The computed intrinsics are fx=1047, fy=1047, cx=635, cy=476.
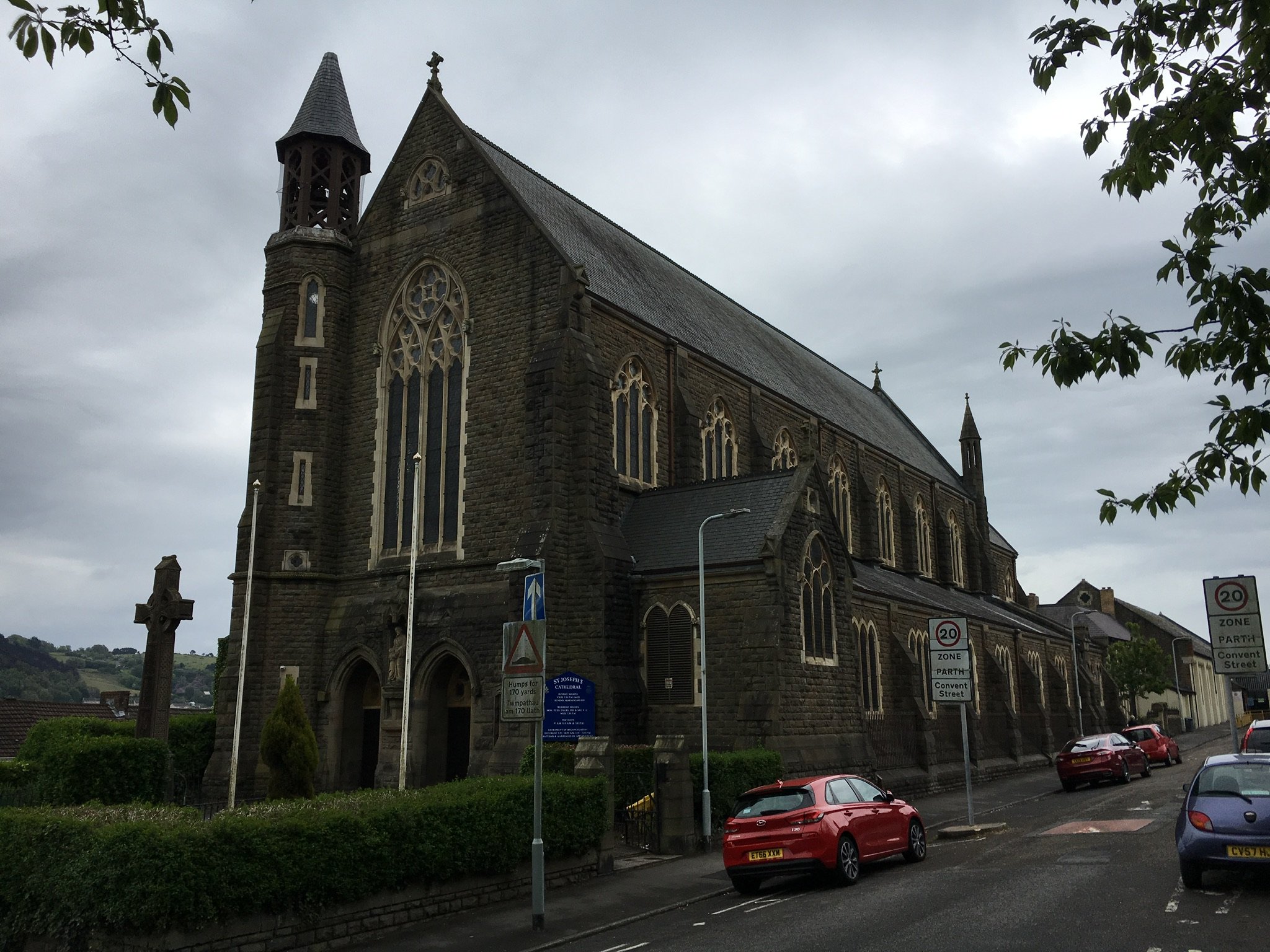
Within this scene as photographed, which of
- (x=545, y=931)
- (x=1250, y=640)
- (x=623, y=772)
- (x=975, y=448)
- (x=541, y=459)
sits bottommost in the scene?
(x=545, y=931)

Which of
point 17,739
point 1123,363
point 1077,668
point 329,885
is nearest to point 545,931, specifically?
point 329,885

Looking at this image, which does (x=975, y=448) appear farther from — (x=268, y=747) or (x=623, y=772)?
(x=268, y=747)

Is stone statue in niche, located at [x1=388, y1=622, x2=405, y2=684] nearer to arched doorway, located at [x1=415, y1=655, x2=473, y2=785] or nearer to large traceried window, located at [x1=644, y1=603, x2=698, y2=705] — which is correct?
arched doorway, located at [x1=415, y1=655, x2=473, y2=785]

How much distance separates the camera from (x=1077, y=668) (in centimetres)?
5050

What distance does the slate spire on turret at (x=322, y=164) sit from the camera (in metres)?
32.0

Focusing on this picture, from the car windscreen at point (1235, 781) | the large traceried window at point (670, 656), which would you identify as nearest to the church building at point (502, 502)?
the large traceried window at point (670, 656)

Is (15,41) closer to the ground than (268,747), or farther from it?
farther from it

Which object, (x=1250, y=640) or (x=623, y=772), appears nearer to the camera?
(x=1250, y=640)

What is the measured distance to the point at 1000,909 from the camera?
12523 mm

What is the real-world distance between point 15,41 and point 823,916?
12.2m

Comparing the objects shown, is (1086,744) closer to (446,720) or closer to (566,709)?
(566,709)

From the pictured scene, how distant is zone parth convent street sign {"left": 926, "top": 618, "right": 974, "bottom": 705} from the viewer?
2117cm

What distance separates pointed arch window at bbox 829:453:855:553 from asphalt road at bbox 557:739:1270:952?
2238 centimetres

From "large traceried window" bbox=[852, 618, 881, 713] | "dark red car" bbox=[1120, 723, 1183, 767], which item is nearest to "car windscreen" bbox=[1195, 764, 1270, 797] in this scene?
"large traceried window" bbox=[852, 618, 881, 713]
